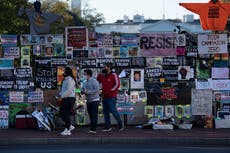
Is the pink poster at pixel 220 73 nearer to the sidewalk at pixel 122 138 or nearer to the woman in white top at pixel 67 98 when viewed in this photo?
the sidewalk at pixel 122 138

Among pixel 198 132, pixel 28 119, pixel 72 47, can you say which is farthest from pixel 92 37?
pixel 198 132

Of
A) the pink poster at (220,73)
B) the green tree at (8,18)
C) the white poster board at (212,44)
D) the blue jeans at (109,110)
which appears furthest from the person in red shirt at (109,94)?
the green tree at (8,18)

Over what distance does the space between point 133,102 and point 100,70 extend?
1.37m

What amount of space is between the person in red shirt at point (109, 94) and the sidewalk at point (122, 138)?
402 millimetres

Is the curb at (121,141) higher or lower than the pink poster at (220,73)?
lower

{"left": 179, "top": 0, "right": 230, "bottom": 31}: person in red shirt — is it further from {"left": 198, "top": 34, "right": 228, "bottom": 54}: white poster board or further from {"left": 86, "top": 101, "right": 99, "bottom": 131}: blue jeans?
{"left": 86, "top": 101, "right": 99, "bottom": 131}: blue jeans

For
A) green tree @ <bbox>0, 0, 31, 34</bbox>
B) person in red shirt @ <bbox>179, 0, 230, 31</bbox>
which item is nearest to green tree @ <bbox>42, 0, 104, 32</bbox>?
green tree @ <bbox>0, 0, 31, 34</bbox>

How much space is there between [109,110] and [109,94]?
1.48 ft

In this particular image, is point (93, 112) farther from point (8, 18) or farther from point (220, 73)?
point (8, 18)

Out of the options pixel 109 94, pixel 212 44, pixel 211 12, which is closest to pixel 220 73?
pixel 212 44

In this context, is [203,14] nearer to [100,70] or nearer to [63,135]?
[100,70]

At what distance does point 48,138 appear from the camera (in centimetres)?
1310

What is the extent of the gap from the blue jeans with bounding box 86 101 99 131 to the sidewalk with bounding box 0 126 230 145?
0.86 ft

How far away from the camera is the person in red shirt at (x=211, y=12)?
15.9 meters
